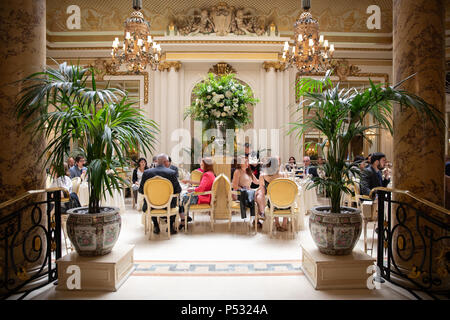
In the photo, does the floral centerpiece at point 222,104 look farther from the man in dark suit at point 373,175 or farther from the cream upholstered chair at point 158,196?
the man in dark suit at point 373,175

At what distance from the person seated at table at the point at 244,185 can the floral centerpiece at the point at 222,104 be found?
0.66 m

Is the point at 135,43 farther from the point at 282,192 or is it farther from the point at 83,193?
the point at 282,192

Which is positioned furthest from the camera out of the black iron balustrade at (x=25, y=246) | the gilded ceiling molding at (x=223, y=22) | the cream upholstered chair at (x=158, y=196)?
the gilded ceiling molding at (x=223, y=22)

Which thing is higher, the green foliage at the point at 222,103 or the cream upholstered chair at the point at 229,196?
the green foliage at the point at 222,103

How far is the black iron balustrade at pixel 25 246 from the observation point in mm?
2897

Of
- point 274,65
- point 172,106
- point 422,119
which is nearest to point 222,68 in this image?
point 274,65

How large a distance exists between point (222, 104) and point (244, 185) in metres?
1.52

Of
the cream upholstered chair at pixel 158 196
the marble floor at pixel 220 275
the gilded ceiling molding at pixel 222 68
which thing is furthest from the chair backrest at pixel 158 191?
the gilded ceiling molding at pixel 222 68

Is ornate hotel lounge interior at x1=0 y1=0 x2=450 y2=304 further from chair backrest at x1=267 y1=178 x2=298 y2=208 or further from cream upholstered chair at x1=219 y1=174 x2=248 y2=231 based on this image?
cream upholstered chair at x1=219 y1=174 x2=248 y2=231

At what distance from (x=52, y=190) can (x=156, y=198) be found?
6.27 feet

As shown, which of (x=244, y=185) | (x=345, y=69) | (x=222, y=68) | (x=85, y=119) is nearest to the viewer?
(x=85, y=119)

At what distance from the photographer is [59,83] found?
2.88 meters

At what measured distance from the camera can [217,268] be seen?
3713mm

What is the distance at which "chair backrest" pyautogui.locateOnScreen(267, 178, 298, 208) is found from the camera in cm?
503
